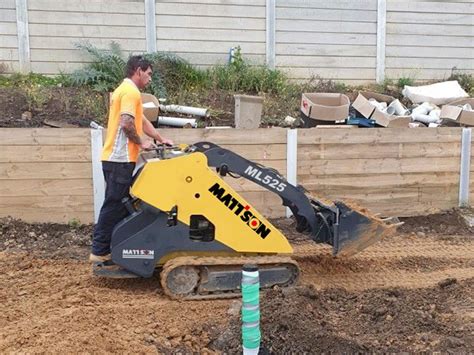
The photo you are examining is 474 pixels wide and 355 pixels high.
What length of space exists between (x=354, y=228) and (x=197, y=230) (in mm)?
1445

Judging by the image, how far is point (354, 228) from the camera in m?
5.38

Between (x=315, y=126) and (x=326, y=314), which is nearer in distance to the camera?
(x=326, y=314)

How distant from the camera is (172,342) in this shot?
4.14 m

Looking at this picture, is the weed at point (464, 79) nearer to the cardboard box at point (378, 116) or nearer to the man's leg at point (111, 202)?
the cardboard box at point (378, 116)

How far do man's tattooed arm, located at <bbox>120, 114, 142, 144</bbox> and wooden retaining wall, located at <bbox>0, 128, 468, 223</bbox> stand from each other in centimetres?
195

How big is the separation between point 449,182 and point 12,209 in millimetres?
5662

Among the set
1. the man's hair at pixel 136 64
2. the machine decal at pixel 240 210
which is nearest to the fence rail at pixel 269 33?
the man's hair at pixel 136 64

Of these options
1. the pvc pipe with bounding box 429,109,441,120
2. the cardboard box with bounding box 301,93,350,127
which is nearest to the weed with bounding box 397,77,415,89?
the pvc pipe with bounding box 429,109,441,120

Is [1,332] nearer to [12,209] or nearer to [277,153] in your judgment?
[12,209]

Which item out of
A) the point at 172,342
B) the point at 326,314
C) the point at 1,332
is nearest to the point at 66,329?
the point at 1,332

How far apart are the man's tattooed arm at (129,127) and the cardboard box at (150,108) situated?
2393 mm

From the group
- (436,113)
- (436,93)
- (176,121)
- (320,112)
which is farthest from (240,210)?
(436,93)

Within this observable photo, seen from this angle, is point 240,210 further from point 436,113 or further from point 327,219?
point 436,113

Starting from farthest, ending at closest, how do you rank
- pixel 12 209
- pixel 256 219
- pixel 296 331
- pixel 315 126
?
pixel 315 126, pixel 12 209, pixel 256 219, pixel 296 331
